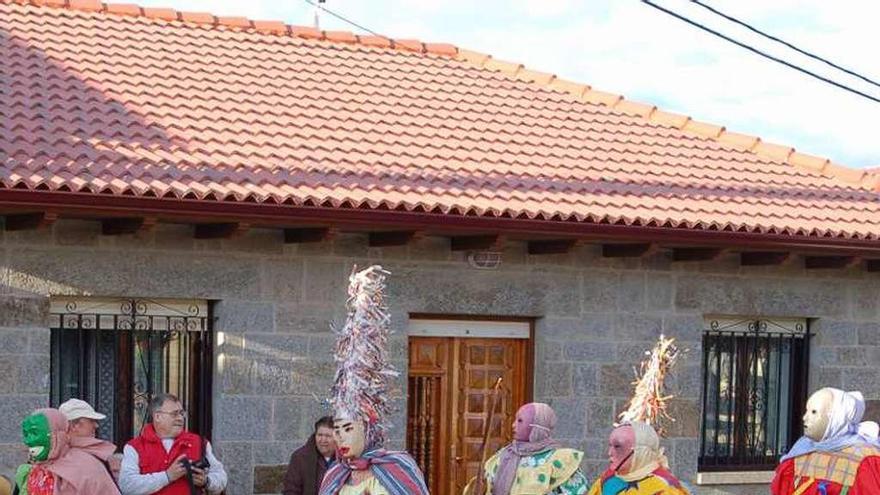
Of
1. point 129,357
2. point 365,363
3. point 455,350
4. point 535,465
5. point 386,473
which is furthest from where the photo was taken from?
point 455,350

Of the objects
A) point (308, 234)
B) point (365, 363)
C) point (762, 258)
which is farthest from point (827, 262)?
point (365, 363)

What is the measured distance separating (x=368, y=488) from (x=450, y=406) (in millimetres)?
3524

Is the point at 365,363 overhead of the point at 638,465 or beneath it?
overhead

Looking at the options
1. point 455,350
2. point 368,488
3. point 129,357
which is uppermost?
point 455,350

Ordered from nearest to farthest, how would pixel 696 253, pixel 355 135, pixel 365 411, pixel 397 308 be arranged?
1. pixel 365 411
2. pixel 397 308
3. pixel 696 253
4. pixel 355 135

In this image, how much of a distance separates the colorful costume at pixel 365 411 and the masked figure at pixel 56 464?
1085 mm

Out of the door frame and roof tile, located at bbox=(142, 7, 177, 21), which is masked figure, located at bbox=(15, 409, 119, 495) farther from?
roof tile, located at bbox=(142, 7, 177, 21)

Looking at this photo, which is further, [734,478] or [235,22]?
[235,22]

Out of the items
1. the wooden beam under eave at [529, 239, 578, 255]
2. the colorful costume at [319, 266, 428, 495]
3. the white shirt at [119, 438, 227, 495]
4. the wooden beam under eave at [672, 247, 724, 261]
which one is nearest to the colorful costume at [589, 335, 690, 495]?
the colorful costume at [319, 266, 428, 495]

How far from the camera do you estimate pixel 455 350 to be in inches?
425

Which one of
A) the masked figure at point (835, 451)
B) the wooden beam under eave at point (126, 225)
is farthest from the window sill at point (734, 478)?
the wooden beam under eave at point (126, 225)

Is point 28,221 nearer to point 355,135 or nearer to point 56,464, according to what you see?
point 56,464

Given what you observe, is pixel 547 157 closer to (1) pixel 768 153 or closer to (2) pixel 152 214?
(1) pixel 768 153

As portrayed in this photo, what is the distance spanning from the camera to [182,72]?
39.6 ft
